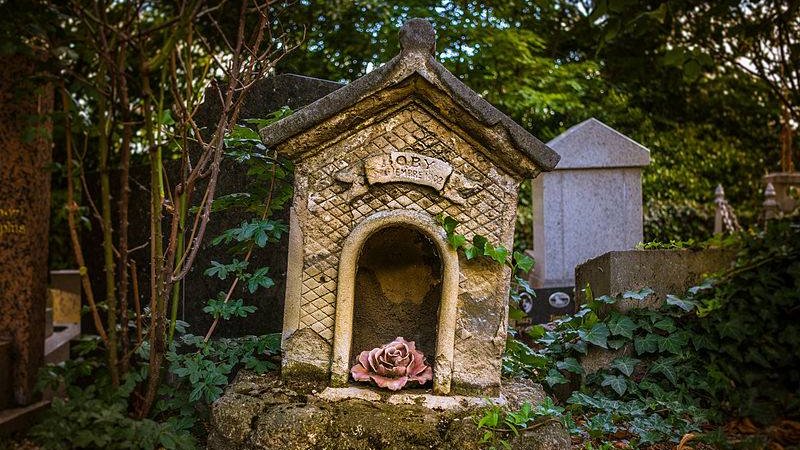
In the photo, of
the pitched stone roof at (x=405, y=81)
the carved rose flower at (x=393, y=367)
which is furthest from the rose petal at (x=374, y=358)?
the pitched stone roof at (x=405, y=81)

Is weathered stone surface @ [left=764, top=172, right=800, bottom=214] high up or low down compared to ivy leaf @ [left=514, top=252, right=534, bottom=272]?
up

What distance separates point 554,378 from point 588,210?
3733mm

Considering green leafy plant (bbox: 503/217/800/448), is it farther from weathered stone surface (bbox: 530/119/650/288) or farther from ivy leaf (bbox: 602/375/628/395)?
weathered stone surface (bbox: 530/119/650/288)

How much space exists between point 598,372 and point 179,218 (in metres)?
2.57

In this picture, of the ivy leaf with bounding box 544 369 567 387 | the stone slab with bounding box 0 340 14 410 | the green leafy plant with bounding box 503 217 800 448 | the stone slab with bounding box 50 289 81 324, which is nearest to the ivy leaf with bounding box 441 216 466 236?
the green leafy plant with bounding box 503 217 800 448

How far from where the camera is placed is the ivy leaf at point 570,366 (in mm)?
4242

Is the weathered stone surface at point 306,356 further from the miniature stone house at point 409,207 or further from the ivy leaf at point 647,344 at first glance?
the ivy leaf at point 647,344

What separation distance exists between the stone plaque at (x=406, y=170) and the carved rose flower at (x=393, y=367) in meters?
0.77

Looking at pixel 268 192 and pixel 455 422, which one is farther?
pixel 268 192

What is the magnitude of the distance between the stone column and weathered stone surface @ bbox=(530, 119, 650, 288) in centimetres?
481

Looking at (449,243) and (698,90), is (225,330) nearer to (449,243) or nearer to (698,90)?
(449,243)

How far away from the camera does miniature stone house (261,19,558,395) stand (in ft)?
→ 10.7

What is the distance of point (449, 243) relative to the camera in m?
3.25

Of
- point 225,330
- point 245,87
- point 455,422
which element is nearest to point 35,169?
point 225,330
